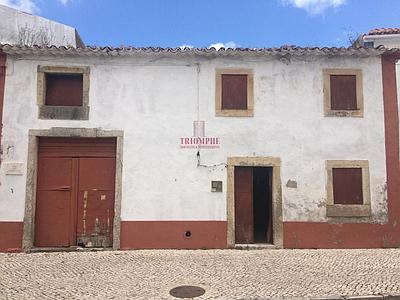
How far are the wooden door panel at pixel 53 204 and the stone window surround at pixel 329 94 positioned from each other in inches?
263

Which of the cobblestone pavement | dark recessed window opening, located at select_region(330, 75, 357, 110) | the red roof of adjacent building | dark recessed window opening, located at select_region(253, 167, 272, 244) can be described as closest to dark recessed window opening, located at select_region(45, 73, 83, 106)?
the cobblestone pavement

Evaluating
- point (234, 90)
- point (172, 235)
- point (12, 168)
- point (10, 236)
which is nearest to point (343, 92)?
point (234, 90)

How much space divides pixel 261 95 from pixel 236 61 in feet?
3.53

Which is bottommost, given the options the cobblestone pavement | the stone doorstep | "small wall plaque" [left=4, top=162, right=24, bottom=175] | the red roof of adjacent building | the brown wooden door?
the cobblestone pavement

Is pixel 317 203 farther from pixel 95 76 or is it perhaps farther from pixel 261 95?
pixel 95 76

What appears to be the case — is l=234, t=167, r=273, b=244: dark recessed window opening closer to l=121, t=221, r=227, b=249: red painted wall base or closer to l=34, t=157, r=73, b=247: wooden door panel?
l=121, t=221, r=227, b=249: red painted wall base

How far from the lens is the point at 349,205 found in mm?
10289

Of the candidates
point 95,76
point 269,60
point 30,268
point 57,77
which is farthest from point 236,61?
point 30,268

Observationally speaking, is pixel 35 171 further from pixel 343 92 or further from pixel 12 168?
pixel 343 92

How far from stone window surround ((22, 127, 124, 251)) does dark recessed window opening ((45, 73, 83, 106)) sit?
0.73 metres

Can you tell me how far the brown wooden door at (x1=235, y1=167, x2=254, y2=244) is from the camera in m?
10.5

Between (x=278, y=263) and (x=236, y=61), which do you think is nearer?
(x=278, y=263)

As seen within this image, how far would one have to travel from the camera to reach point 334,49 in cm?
1025

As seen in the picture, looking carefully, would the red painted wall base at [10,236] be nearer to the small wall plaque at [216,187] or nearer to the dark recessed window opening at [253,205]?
the small wall plaque at [216,187]
